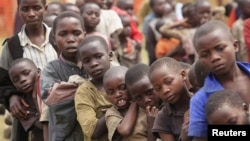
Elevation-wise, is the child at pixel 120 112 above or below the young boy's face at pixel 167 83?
below

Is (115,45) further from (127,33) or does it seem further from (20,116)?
(20,116)

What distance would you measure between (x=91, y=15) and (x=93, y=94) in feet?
10.7

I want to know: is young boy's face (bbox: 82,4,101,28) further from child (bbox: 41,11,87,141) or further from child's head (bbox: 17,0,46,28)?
child (bbox: 41,11,87,141)

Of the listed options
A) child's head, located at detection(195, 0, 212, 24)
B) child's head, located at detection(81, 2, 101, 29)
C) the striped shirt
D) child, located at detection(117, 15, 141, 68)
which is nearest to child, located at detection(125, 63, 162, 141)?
the striped shirt

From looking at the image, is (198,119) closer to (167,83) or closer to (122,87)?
(167,83)

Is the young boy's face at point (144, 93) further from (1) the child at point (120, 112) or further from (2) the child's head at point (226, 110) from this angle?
(2) the child's head at point (226, 110)

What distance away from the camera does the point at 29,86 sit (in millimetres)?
6141

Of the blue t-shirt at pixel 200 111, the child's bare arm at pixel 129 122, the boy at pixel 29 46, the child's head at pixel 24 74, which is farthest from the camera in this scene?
the boy at pixel 29 46

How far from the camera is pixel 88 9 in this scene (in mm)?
8836

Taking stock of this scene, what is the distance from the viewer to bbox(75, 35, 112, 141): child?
546 centimetres

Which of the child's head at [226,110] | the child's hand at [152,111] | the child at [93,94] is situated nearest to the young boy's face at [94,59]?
the child at [93,94]

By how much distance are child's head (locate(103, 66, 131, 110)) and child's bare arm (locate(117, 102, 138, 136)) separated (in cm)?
7

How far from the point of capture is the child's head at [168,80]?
4.84 metres

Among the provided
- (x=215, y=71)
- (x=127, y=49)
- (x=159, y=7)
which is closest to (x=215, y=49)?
(x=215, y=71)
